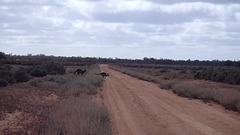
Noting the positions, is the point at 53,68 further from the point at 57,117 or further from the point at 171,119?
the point at 57,117

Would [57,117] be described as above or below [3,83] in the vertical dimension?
above

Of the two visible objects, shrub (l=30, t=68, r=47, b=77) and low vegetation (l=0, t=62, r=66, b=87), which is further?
shrub (l=30, t=68, r=47, b=77)

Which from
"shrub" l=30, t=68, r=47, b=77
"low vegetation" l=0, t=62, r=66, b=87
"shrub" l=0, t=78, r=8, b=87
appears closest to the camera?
"shrub" l=0, t=78, r=8, b=87

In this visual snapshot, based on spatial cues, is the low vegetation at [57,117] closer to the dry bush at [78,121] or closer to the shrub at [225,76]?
the dry bush at [78,121]

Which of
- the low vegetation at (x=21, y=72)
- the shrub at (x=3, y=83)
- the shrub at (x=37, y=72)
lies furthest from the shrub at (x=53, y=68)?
the shrub at (x=3, y=83)

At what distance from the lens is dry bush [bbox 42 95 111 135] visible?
1240 cm

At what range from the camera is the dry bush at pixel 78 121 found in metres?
12.4

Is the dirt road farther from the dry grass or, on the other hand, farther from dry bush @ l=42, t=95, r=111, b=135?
dry bush @ l=42, t=95, r=111, b=135

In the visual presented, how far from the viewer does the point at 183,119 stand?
17.5 m

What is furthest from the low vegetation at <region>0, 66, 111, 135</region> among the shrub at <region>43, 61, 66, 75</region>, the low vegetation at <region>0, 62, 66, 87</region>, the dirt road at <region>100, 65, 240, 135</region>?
the shrub at <region>43, 61, 66, 75</region>

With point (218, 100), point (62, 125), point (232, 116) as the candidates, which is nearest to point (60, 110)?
point (62, 125)

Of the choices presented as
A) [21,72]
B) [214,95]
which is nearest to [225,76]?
[214,95]

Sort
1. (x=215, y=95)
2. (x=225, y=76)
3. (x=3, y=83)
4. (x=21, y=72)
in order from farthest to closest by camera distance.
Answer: (x=225, y=76)
(x=21, y=72)
(x=3, y=83)
(x=215, y=95)

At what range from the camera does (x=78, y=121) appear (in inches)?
531
